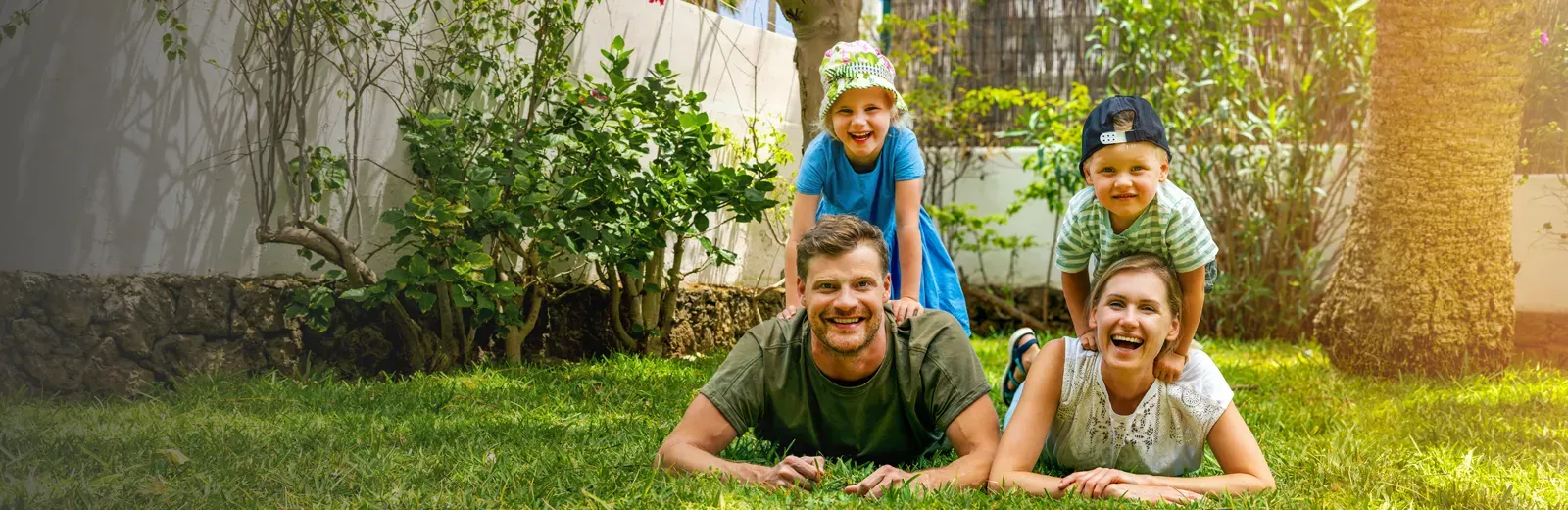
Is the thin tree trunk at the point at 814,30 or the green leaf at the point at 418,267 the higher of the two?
the thin tree trunk at the point at 814,30

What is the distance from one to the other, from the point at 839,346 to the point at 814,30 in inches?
110

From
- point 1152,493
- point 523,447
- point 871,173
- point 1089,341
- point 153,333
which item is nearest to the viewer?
point 1152,493

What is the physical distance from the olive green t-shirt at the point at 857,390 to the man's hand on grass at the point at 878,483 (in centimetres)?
28

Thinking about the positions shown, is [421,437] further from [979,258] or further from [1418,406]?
[979,258]

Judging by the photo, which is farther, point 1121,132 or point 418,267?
point 418,267

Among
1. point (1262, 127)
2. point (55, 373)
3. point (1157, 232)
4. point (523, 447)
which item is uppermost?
point (1262, 127)

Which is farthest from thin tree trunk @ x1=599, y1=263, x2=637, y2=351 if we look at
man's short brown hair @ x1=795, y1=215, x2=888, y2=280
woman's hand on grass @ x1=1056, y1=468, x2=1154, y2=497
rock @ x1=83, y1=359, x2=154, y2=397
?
woman's hand on grass @ x1=1056, y1=468, x2=1154, y2=497

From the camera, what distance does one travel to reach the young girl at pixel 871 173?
12.5 ft

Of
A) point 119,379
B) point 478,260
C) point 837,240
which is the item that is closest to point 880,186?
point 837,240

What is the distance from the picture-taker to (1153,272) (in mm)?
3078

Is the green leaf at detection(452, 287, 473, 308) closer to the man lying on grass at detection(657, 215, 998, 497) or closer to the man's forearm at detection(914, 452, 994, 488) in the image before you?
the man lying on grass at detection(657, 215, 998, 497)

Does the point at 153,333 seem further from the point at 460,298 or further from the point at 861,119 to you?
the point at 861,119

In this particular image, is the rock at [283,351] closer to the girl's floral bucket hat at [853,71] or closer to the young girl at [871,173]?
the young girl at [871,173]

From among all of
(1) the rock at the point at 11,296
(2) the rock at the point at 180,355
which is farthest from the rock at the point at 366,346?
(1) the rock at the point at 11,296
